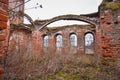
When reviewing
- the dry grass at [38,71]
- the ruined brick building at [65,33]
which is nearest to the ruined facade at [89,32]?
the ruined brick building at [65,33]

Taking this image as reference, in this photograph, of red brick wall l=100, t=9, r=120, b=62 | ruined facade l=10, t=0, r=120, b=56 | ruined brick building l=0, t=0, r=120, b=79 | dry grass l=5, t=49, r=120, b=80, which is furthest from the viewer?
ruined facade l=10, t=0, r=120, b=56

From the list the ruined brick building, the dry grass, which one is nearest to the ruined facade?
the ruined brick building

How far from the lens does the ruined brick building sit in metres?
5.40

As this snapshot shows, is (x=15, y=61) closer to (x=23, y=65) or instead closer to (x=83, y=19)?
(x=23, y=65)

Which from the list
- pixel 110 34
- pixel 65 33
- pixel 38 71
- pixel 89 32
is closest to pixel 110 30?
pixel 110 34

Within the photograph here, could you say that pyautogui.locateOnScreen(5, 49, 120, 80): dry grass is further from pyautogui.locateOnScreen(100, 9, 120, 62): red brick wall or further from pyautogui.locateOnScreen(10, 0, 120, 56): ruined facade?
pyautogui.locateOnScreen(10, 0, 120, 56): ruined facade

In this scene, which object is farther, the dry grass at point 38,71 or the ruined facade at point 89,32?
the ruined facade at point 89,32

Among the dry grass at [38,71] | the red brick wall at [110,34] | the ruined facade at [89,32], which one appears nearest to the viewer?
the dry grass at [38,71]

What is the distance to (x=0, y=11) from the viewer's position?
2742 millimetres

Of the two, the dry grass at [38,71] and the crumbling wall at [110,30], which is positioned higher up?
the crumbling wall at [110,30]

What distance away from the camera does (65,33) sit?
23.9 m

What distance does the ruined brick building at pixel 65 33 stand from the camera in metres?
5.40

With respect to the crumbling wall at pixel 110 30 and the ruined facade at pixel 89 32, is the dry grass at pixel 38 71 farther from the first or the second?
the ruined facade at pixel 89 32

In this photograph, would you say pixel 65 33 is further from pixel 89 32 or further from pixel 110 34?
pixel 110 34
